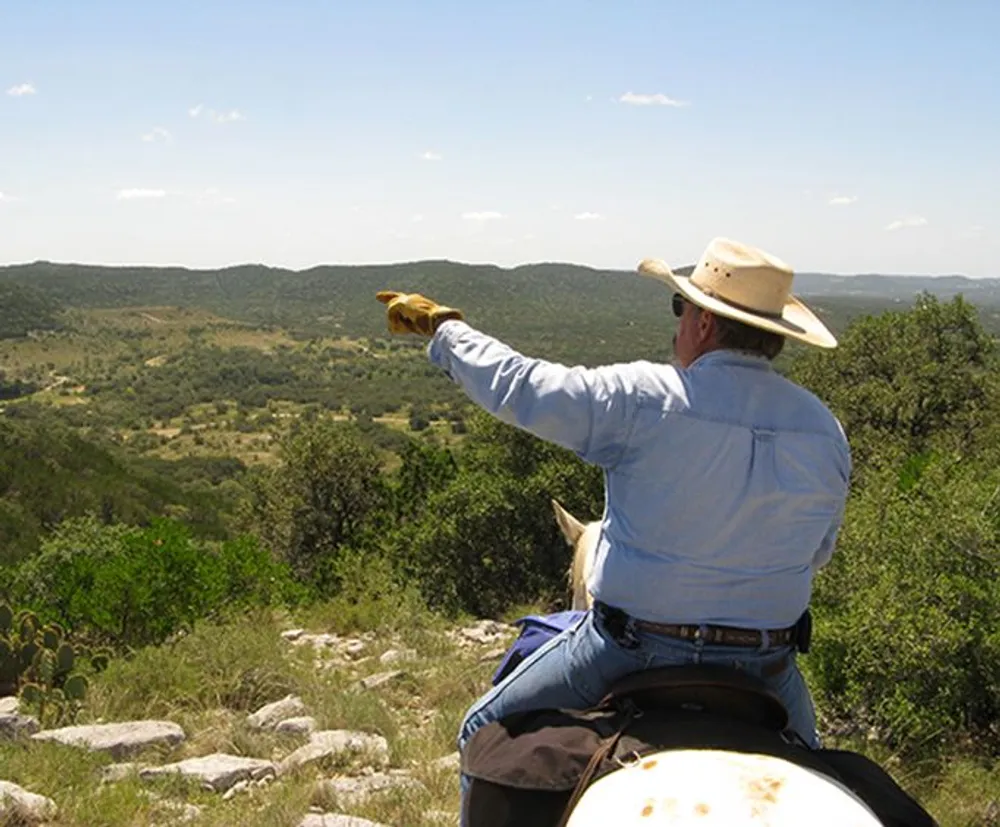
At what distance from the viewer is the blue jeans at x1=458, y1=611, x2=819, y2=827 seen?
2.37 m

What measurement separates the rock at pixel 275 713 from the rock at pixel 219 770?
0.77 meters

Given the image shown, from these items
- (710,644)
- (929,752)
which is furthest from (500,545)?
(710,644)

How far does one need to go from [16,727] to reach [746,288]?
5.03 m

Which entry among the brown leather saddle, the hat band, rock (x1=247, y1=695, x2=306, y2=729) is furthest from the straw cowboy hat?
rock (x1=247, y1=695, x2=306, y2=729)

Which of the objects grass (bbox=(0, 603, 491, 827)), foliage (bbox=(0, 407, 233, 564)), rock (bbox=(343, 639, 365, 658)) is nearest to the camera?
grass (bbox=(0, 603, 491, 827))

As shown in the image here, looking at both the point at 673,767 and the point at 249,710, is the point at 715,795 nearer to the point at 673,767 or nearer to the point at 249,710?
the point at 673,767

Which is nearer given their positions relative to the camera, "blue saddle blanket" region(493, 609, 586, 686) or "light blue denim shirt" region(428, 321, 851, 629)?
"light blue denim shirt" region(428, 321, 851, 629)

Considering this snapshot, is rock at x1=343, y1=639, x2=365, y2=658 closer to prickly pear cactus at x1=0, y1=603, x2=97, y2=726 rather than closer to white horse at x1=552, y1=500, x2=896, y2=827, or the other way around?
prickly pear cactus at x1=0, y1=603, x2=97, y2=726

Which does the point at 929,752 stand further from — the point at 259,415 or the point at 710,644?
the point at 259,415

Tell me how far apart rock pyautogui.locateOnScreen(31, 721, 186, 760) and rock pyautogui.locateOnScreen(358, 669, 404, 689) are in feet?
6.05

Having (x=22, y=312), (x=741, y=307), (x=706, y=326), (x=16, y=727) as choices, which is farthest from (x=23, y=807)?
(x=22, y=312)

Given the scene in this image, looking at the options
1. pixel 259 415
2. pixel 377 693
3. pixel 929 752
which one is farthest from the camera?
pixel 259 415

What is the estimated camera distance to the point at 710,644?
7.75ft

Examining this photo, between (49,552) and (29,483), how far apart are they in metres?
19.5
